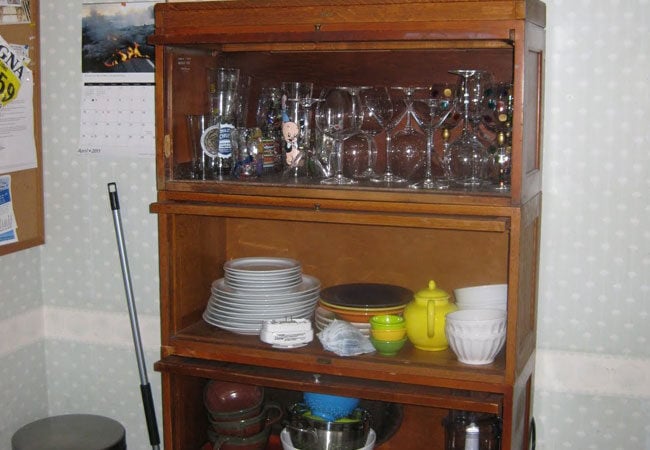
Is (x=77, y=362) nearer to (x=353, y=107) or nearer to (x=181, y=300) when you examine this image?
(x=181, y=300)

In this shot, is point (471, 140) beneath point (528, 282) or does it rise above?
above

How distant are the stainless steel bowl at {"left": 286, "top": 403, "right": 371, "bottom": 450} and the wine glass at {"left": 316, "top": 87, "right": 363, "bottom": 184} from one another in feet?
2.13

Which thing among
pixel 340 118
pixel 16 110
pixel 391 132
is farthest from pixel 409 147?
pixel 16 110

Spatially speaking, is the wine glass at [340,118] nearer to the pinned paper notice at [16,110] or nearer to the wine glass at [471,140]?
the wine glass at [471,140]

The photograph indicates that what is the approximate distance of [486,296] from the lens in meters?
2.08

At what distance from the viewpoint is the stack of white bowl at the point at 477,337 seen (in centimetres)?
191

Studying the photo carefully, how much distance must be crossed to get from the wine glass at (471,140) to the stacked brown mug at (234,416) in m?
0.82

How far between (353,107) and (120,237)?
2.63ft

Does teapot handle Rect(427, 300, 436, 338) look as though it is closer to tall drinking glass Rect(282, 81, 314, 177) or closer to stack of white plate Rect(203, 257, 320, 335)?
stack of white plate Rect(203, 257, 320, 335)

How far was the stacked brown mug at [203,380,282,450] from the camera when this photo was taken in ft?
7.34

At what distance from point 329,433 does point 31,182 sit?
1.21m

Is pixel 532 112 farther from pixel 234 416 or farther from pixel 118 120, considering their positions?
pixel 118 120

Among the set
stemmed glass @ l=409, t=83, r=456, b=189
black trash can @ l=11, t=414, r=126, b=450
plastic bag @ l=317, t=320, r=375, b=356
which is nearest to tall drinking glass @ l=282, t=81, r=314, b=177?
stemmed glass @ l=409, t=83, r=456, b=189

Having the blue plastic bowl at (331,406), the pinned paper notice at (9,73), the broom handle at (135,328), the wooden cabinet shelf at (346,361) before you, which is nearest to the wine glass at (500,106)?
the wooden cabinet shelf at (346,361)
